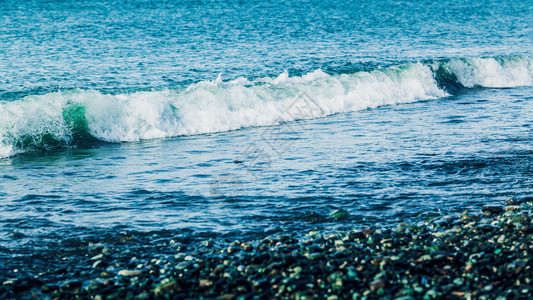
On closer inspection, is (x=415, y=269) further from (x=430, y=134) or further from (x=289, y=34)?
(x=289, y=34)

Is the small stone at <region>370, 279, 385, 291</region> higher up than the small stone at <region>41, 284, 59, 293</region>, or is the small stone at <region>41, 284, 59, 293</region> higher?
the small stone at <region>41, 284, 59, 293</region>

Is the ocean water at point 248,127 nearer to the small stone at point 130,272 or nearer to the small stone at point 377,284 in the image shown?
the small stone at point 130,272

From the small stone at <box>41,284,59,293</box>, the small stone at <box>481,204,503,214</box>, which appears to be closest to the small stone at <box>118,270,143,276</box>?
the small stone at <box>41,284,59,293</box>

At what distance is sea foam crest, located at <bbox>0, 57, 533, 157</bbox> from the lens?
1441 centimetres

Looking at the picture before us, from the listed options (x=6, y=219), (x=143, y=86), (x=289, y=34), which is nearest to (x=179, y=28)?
(x=289, y=34)

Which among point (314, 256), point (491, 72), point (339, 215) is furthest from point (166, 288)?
point (491, 72)

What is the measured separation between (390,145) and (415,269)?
657 cm

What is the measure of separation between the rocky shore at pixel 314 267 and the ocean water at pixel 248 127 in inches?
24.3

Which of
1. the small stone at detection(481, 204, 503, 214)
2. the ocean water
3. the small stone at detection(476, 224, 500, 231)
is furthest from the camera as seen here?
the ocean water

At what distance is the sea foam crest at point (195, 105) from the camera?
14.4 metres

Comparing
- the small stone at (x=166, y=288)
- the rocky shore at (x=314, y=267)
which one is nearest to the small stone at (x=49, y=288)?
the rocky shore at (x=314, y=267)

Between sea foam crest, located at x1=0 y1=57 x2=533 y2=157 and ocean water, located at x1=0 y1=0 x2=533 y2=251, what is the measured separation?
51 millimetres

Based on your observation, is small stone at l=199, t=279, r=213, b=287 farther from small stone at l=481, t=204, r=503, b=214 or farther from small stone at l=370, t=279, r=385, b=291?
small stone at l=481, t=204, r=503, b=214

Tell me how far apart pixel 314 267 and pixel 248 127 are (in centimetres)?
994
